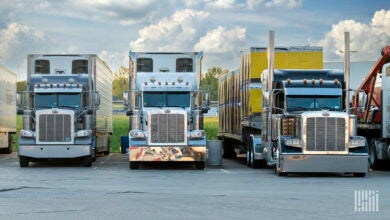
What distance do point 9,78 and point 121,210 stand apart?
1168 inches

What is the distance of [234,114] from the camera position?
37.9 meters

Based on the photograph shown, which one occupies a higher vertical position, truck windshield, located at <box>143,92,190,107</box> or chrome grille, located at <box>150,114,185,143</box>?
truck windshield, located at <box>143,92,190,107</box>

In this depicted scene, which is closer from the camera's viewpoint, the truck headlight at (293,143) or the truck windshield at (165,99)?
the truck headlight at (293,143)

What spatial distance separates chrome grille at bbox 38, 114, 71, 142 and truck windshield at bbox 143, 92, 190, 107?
3.01 m

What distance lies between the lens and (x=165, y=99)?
1210 inches

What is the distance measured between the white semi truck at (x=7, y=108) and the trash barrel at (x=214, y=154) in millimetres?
12627

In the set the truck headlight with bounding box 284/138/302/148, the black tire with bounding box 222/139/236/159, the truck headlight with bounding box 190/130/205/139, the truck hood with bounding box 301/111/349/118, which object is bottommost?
the black tire with bounding box 222/139/236/159

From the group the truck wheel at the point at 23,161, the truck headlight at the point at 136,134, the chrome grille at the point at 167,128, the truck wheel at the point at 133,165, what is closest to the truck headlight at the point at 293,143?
the chrome grille at the point at 167,128

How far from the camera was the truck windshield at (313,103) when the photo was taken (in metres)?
27.1

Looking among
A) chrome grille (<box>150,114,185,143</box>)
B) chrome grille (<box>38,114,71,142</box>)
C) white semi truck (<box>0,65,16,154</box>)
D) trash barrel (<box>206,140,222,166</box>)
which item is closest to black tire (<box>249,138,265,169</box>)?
trash barrel (<box>206,140,222,166</box>)

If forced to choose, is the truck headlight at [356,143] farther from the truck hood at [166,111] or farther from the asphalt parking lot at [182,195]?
the truck hood at [166,111]

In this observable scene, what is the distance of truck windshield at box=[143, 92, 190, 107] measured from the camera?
101 feet

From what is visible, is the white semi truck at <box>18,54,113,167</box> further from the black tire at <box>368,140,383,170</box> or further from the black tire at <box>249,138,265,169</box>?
the black tire at <box>368,140,383,170</box>

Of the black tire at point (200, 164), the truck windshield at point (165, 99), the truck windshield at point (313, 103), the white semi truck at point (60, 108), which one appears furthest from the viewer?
the white semi truck at point (60, 108)
